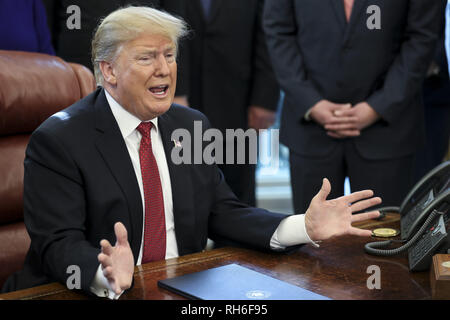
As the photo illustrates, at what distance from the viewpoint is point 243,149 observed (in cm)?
371

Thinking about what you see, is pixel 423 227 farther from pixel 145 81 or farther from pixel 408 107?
pixel 408 107

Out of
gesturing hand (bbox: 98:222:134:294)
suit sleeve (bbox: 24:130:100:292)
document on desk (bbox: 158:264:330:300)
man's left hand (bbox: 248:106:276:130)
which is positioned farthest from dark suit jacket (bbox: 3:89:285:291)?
man's left hand (bbox: 248:106:276:130)

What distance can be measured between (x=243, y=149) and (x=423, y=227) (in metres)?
1.96

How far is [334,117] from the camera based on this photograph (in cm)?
290

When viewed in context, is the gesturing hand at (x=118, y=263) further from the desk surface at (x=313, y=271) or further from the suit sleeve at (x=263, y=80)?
the suit sleeve at (x=263, y=80)

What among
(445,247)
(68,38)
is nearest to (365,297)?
(445,247)

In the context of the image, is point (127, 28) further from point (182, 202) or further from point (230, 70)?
point (230, 70)

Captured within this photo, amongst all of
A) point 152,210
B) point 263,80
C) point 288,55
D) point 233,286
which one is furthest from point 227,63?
point 233,286

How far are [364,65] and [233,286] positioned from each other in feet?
5.23

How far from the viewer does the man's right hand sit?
289cm

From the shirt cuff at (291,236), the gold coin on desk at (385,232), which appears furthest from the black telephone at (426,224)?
the shirt cuff at (291,236)

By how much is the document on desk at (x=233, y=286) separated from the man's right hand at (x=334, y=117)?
1327 mm

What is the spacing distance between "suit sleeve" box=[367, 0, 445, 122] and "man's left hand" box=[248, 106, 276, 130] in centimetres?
79

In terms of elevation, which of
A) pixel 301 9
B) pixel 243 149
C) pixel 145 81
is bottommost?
pixel 243 149
